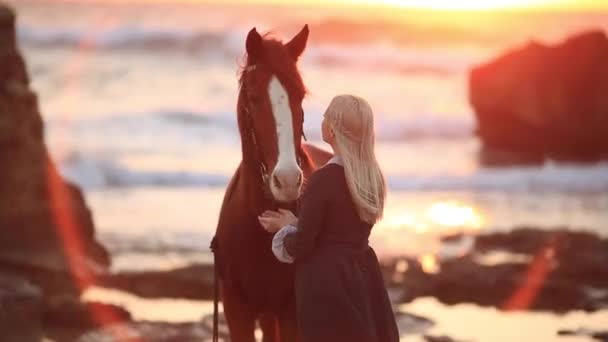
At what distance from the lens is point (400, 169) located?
21.3 m

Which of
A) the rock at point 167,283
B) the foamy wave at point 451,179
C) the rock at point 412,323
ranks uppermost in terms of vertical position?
the foamy wave at point 451,179

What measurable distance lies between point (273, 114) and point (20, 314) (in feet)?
12.8

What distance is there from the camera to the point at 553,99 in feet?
75.5

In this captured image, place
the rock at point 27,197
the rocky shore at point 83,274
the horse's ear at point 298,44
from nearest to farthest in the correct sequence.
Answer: the horse's ear at point 298,44, the rocky shore at point 83,274, the rock at point 27,197

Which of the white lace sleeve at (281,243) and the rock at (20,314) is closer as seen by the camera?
the white lace sleeve at (281,243)

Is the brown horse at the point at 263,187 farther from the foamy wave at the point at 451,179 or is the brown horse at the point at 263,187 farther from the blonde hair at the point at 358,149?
the foamy wave at the point at 451,179

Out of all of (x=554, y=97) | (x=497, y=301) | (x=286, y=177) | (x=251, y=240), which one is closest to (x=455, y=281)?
(x=497, y=301)

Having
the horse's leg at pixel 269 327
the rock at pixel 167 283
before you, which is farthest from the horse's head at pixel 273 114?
the rock at pixel 167 283

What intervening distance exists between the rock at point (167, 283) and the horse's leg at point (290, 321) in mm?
4617

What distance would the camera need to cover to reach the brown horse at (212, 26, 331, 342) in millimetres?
4777

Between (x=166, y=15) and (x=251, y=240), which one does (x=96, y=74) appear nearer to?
(x=166, y=15)

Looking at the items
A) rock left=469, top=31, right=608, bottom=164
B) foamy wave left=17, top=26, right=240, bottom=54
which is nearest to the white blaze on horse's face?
rock left=469, top=31, right=608, bottom=164

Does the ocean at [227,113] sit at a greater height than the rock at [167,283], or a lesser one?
greater

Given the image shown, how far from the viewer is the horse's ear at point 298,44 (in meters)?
5.14
